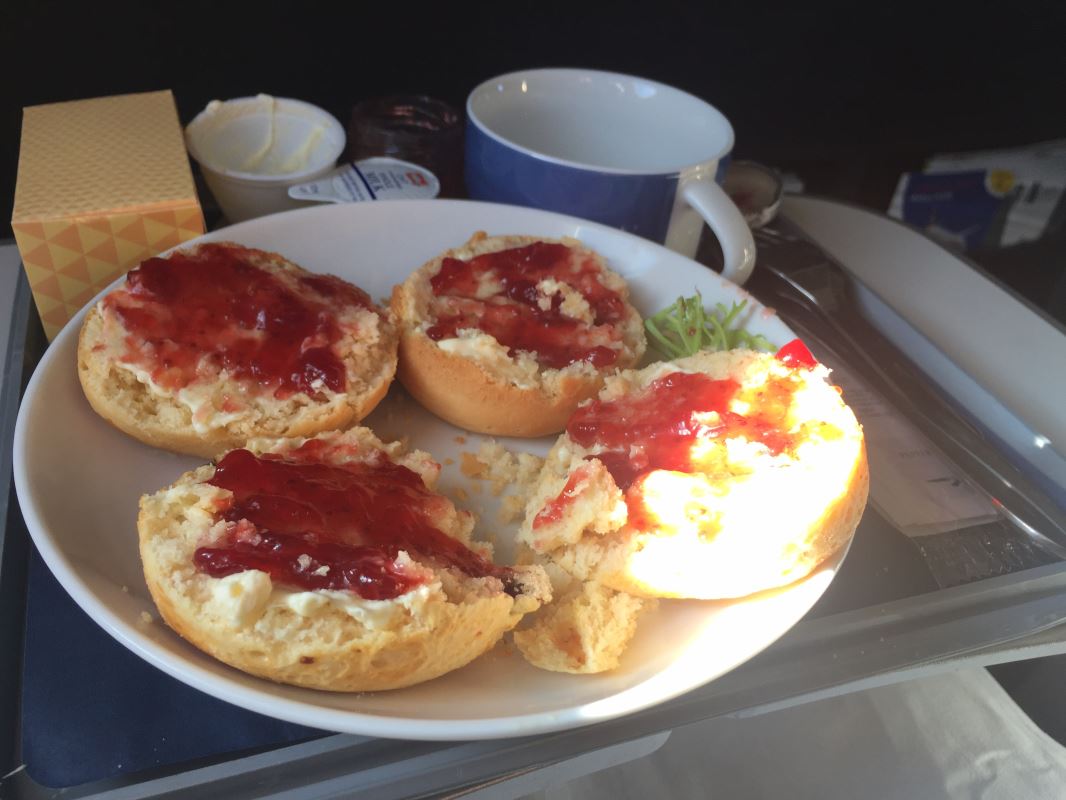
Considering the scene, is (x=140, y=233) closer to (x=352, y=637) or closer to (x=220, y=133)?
(x=220, y=133)

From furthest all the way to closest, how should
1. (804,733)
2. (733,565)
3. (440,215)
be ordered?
(440,215) < (804,733) < (733,565)

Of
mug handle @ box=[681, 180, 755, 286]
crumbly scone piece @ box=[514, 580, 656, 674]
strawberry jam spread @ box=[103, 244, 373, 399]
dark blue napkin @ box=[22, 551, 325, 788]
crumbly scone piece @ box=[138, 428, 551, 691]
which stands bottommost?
dark blue napkin @ box=[22, 551, 325, 788]

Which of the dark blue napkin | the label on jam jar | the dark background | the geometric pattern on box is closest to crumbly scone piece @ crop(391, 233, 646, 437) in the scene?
the label on jam jar

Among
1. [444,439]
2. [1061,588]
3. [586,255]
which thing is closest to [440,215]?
[586,255]

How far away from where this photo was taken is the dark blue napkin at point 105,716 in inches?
37.4

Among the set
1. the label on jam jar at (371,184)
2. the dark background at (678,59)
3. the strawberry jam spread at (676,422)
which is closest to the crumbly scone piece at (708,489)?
the strawberry jam spread at (676,422)

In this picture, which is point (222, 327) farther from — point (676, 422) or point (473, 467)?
point (676, 422)

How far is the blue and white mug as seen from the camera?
5.13ft

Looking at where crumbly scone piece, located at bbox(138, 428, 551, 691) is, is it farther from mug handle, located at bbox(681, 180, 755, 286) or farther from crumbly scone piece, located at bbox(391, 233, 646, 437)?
mug handle, located at bbox(681, 180, 755, 286)

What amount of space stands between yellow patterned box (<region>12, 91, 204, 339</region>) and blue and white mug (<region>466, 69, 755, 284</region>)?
582 mm

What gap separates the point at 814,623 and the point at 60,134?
5.03ft

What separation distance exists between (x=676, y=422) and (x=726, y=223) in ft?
1.69

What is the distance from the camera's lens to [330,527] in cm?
102

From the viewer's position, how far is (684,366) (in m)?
1.37
